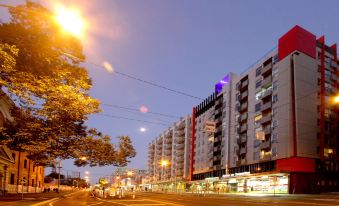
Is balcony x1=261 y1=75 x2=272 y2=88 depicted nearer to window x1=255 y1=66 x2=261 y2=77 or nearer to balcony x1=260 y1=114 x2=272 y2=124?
window x1=255 y1=66 x2=261 y2=77

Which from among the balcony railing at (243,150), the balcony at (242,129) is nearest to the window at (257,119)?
the balcony at (242,129)

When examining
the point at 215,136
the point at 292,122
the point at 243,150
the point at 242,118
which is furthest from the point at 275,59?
the point at 215,136

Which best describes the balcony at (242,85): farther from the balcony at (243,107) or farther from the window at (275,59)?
the window at (275,59)

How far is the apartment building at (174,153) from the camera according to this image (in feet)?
481

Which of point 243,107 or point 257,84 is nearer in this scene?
point 257,84

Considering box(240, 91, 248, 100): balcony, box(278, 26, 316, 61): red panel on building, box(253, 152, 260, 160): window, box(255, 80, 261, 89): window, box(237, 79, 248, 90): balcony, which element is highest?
box(278, 26, 316, 61): red panel on building

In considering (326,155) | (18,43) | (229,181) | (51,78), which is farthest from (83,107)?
(229,181)

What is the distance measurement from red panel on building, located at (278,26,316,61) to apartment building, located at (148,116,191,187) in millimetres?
63512

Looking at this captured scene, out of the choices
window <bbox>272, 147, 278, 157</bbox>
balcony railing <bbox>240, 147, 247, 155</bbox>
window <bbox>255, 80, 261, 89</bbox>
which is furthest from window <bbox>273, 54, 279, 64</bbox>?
balcony railing <bbox>240, 147, 247, 155</bbox>

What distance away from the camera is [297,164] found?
69438 mm

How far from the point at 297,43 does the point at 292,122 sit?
15.2m

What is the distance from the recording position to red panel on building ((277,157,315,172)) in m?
69.1

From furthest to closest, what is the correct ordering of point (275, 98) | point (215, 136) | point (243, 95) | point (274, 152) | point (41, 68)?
point (215, 136) < point (243, 95) < point (275, 98) < point (274, 152) < point (41, 68)

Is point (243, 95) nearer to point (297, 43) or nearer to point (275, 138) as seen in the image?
point (275, 138)
